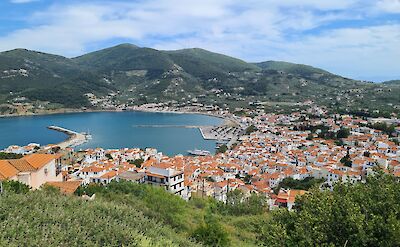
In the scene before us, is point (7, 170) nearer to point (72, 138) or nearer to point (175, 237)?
point (175, 237)

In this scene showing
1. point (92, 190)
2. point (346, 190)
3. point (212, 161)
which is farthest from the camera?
point (212, 161)

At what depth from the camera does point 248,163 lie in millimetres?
38156

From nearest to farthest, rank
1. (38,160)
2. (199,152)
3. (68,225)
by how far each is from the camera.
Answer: (68,225), (38,160), (199,152)

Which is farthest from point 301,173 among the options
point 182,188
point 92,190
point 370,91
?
point 370,91

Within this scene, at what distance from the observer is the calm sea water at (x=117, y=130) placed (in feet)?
175

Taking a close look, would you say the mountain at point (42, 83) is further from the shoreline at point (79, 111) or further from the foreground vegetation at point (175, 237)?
the foreground vegetation at point (175, 237)

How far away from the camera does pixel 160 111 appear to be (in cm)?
10050

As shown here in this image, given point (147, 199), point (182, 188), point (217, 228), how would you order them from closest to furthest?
point (217, 228) < point (147, 199) < point (182, 188)

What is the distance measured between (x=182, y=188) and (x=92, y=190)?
10.5 m

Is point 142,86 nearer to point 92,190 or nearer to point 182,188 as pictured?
point 182,188

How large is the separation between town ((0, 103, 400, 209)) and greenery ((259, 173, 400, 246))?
1.32 metres

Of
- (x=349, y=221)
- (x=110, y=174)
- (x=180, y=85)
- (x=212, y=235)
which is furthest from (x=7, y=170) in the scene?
(x=180, y=85)

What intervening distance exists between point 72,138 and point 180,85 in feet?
245

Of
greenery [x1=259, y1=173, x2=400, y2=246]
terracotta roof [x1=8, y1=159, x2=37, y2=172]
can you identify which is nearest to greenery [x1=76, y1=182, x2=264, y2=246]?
terracotta roof [x1=8, y1=159, x2=37, y2=172]
